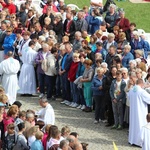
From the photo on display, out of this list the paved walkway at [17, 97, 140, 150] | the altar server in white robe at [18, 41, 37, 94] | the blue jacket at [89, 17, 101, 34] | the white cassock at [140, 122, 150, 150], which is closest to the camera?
the white cassock at [140, 122, 150, 150]

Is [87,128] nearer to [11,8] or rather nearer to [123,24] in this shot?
[123,24]

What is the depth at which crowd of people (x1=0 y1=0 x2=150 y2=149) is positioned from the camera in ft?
62.7

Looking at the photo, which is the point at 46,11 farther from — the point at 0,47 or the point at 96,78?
the point at 96,78

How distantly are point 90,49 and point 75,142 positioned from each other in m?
6.86

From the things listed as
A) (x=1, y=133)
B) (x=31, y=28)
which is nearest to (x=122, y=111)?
(x=1, y=133)

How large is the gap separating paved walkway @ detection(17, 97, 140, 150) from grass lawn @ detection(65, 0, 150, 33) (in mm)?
12324

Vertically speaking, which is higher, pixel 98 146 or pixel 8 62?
pixel 8 62

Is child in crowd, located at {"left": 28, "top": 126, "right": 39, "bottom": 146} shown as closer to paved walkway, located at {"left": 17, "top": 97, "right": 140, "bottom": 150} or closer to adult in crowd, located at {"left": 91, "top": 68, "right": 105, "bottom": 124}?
paved walkway, located at {"left": 17, "top": 97, "right": 140, "bottom": 150}

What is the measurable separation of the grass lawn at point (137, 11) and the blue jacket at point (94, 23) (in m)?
7.88

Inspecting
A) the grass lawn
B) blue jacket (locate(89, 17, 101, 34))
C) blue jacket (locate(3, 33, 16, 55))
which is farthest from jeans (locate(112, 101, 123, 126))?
the grass lawn

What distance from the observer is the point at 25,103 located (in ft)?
70.8

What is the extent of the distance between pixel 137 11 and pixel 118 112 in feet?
58.9

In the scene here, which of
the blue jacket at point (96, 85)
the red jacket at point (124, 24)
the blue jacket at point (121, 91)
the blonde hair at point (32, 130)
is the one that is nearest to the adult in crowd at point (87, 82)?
the blue jacket at point (96, 85)

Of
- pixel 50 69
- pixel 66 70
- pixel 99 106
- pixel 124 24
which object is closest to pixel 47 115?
pixel 99 106
